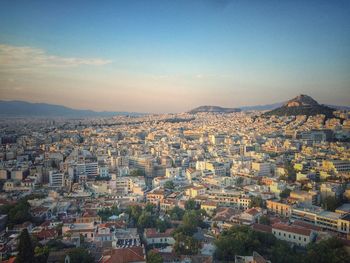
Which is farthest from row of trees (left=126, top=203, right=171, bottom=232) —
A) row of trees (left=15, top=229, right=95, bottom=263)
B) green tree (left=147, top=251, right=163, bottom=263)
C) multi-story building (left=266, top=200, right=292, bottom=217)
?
multi-story building (left=266, top=200, right=292, bottom=217)

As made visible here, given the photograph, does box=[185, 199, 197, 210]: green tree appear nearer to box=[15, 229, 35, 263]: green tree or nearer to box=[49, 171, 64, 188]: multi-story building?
box=[15, 229, 35, 263]: green tree

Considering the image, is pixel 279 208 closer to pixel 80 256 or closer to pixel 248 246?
pixel 248 246

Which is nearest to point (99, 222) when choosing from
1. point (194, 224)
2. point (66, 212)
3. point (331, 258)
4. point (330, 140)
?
point (66, 212)

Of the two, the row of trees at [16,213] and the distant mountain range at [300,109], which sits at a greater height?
the distant mountain range at [300,109]

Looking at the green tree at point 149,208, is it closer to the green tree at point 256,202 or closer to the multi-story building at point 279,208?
the green tree at point 256,202

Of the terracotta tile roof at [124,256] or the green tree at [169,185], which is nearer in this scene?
the terracotta tile roof at [124,256]

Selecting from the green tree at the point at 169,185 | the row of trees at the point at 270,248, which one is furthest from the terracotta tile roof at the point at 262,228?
the green tree at the point at 169,185
